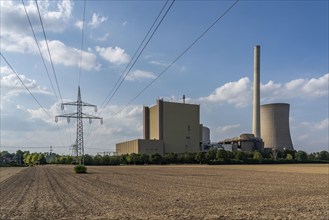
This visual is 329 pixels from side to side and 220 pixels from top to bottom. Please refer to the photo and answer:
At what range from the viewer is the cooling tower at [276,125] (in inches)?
6532

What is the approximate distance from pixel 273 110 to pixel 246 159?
2338 centimetres

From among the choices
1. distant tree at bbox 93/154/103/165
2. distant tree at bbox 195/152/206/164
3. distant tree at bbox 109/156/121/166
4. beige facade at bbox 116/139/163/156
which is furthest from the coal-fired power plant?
distant tree at bbox 93/154/103/165

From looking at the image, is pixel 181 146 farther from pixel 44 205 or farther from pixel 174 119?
pixel 44 205

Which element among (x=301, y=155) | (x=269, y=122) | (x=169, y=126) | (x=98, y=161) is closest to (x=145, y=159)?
(x=98, y=161)

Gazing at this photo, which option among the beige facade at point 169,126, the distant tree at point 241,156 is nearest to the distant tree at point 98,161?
the beige facade at point 169,126

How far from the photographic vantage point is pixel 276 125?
6747 inches

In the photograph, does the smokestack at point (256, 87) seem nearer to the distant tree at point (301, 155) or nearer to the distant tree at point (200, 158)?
the distant tree at point (200, 158)

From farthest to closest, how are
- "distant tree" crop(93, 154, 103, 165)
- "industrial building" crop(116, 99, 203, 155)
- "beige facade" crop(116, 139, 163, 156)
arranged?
"industrial building" crop(116, 99, 203, 155)
"beige facade" crop(116, 139, 163, 156)
"distant tree" crop(93, 154, 103, 165)

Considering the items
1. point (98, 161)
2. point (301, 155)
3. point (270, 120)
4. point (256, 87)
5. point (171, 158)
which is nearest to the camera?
point (98, 161)

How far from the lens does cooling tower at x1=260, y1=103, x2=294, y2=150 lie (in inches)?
6532

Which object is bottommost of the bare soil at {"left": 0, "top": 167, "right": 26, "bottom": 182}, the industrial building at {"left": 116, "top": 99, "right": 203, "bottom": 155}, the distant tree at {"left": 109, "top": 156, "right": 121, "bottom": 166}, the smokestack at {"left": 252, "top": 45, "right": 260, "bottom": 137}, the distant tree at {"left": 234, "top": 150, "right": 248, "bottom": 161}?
the distant tree at {"left": 109, "top": 156, "right": 121, "bottom": 166}

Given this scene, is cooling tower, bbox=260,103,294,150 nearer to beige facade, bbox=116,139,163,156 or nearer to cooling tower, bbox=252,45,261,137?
cooling tower, bbox=252,45,261,137

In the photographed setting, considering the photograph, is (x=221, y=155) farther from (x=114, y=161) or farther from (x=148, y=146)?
(x=114, y=161)

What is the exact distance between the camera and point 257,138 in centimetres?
18550
